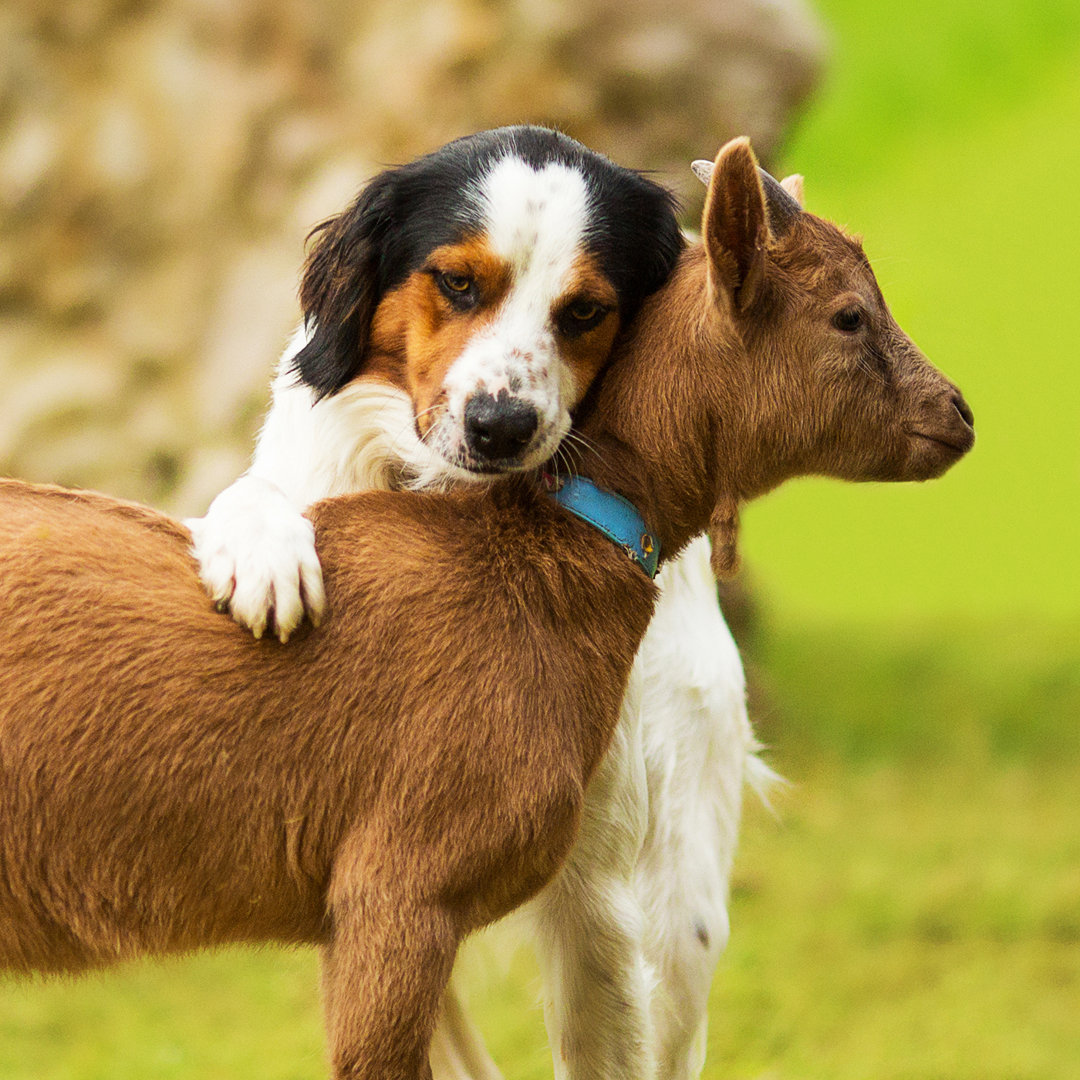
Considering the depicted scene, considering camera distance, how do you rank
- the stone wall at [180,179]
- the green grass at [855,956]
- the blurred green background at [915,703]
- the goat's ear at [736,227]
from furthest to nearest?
the stone wall at [180,179] → the blurred green background at [915,703] → the green grass at [855,956] → the goat's ear at [736,227]

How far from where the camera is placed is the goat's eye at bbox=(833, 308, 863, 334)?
2.06 metres

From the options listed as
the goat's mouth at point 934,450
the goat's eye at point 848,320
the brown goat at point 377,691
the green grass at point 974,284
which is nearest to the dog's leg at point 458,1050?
the brown goat at point 377,691

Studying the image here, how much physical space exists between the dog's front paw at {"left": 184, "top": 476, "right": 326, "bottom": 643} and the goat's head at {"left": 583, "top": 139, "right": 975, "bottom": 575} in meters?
0.48

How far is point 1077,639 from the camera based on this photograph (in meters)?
8.38

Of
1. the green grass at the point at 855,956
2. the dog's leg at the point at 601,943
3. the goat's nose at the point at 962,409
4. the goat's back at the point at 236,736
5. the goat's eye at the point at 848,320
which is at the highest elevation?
the goat's eye at the point at 848,320

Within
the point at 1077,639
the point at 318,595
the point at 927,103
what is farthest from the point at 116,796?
the point at 927,103

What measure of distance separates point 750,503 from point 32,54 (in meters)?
Answer: 4.82

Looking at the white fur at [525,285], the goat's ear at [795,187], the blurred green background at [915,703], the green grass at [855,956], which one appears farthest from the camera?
the blurred green background at [915,703]

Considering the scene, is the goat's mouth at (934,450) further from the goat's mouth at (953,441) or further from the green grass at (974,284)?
the green grass at (974,284)

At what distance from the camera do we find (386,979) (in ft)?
5.95

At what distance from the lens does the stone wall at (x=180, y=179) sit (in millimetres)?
5801

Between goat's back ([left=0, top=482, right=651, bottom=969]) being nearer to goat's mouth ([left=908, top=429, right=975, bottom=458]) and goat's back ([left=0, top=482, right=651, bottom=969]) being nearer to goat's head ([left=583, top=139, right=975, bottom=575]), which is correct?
goat's head ([left=583, top=139, right=975, bottom=575])

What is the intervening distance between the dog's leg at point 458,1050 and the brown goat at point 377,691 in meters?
1.04

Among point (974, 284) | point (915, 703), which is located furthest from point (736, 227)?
point (974, 284)
